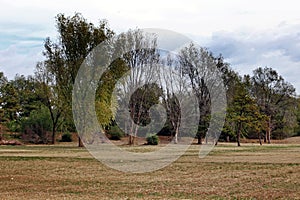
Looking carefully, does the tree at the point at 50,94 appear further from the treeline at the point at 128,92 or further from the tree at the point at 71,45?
the tree at the point at 71,45

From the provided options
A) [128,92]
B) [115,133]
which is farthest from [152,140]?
[115,133]

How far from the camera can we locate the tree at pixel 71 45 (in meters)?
47.5

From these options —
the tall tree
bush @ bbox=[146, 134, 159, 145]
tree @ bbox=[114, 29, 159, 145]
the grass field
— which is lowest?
the grass field

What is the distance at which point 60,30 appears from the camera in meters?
48.0

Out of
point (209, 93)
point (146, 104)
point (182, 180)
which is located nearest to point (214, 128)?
point (209, 93)

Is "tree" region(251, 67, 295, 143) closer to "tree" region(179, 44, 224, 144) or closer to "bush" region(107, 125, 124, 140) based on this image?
"tree" region(179, 44, 224, 144)

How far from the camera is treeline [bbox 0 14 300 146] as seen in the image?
48312 millimetres

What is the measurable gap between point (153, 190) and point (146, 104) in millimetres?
50889

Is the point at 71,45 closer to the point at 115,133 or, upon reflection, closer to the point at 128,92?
the point at 128,92

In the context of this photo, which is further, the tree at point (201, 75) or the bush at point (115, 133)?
the bush at point (115, 133)

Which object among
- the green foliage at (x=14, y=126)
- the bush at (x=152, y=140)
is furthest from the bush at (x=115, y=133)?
the green foliage at (x=14, y=126)

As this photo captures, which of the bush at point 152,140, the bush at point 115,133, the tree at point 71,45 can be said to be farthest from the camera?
the bush at point 115,133

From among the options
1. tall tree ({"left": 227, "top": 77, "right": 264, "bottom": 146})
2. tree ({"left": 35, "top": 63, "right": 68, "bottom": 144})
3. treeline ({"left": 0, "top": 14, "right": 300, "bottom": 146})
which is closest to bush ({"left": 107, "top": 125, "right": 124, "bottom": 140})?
treeline ({"left": 0, "top": 14, "right": 300, "bottom": 146})

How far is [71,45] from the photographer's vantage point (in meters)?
47.6
